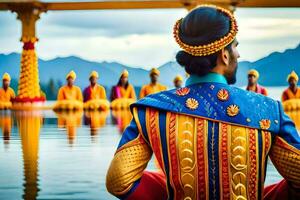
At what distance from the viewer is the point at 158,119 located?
4.88 ft

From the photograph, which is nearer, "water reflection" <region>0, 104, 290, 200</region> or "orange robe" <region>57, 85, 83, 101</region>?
"water reflection" <region>0, 104, 290, 200</region>

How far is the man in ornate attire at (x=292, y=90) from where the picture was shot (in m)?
13.4

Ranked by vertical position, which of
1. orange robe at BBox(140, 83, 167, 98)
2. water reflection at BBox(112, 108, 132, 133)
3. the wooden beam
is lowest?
water reflection at BBox(112, 108, 132, 133)

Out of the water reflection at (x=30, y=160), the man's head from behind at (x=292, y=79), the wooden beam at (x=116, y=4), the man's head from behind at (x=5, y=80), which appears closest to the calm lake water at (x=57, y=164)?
the water reflection at (x=30, y=160)

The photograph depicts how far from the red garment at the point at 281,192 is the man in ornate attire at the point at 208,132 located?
1 centimetres

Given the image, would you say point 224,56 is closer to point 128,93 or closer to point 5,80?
point 128,93

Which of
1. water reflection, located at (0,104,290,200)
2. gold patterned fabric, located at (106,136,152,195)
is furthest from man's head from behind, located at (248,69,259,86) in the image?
gold patterned fabric, located at (106,136,152,195)

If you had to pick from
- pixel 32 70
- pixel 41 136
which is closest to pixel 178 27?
pixel 41 136

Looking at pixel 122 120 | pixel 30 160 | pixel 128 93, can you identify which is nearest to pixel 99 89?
pixel 128 93

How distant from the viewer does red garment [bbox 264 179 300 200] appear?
59.2 inches

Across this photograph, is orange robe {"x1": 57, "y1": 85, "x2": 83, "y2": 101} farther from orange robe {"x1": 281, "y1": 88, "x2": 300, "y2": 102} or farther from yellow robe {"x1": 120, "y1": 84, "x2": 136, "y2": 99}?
orange robe {"x1": 281, "y1": 88, "x2": 300, "y2": 102}

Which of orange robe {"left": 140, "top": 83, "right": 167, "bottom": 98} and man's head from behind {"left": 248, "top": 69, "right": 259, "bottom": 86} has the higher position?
man's head from behind {"left": 248, "top": 69, "right": 259, "bottom": 86}

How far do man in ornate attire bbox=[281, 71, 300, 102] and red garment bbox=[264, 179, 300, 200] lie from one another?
12.1 m

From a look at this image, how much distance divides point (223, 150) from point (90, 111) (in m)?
11.7
